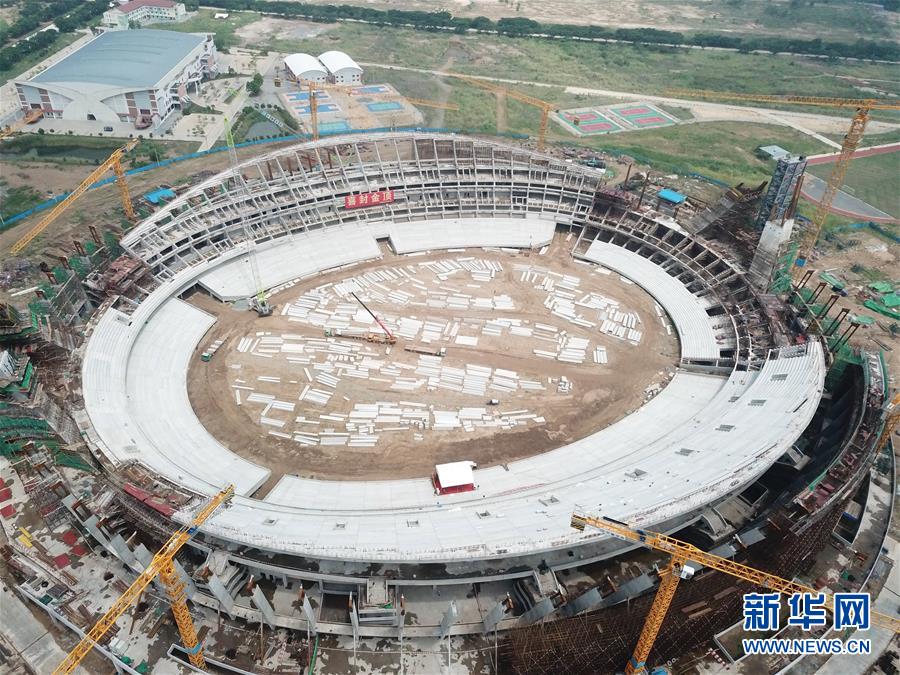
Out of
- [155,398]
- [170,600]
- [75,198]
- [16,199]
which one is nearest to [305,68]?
[16,199]

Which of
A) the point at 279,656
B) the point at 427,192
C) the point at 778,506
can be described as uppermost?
the point at 427,192

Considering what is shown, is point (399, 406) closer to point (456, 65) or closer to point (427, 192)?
point (427, 192)

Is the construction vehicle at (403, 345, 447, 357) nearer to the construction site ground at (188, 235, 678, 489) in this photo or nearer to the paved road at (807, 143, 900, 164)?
the construction site ground at (188, 235, 678, 489)

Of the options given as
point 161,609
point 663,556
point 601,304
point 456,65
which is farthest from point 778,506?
point 456,65

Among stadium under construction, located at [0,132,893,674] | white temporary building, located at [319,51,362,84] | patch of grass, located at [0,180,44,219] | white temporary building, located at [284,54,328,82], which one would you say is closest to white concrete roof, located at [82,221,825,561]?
stadium under construction, located at [0,132,893,674]

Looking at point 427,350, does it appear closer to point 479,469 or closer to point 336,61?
point 479,469

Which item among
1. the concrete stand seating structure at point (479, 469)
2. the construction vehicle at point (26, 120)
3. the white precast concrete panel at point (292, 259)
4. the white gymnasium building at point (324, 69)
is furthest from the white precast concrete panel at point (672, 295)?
the construction vehicle at point (26, 120)

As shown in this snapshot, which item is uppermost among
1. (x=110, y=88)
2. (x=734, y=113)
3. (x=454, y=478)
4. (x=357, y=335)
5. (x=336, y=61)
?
(x=336, y=61)

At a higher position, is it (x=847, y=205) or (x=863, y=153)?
(x=863, y=153)
